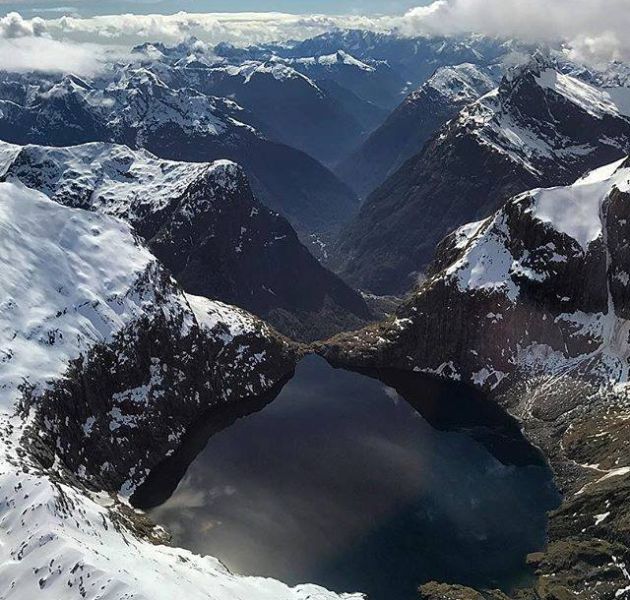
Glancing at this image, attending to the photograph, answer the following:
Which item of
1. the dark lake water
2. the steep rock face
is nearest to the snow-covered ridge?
the steep rock face

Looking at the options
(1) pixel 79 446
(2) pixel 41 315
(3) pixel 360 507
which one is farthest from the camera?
(2) pixel 41 315

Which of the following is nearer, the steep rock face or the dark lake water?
the steep rock face

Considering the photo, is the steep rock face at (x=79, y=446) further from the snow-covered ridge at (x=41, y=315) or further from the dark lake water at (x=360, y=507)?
the dark lake water at (x=360, y=507)

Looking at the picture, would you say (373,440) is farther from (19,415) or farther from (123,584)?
(123,584)

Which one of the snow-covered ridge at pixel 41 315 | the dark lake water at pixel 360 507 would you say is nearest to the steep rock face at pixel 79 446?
the snow-covered ridge at pixel 41 315

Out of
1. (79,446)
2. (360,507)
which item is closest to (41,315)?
(79,446)

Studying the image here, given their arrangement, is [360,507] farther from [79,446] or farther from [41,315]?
[41,315]

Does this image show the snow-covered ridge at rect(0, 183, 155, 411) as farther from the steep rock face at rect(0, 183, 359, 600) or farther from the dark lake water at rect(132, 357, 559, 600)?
the dark lake water at rect(132, 357, 559, 600)

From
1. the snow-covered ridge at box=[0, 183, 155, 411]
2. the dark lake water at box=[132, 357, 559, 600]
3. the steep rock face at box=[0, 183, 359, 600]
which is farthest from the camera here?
the snow-covered ridge at box=[0, 183, 155, 411]

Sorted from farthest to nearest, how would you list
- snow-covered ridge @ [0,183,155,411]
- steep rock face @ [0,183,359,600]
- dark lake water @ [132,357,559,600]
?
snow-covered ridge @ [0,183,155,411]
dark lake water @ [132,357,559,600]
steep rock face @ [0,183,359,600]

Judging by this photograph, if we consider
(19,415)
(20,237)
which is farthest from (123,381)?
(20,237)
